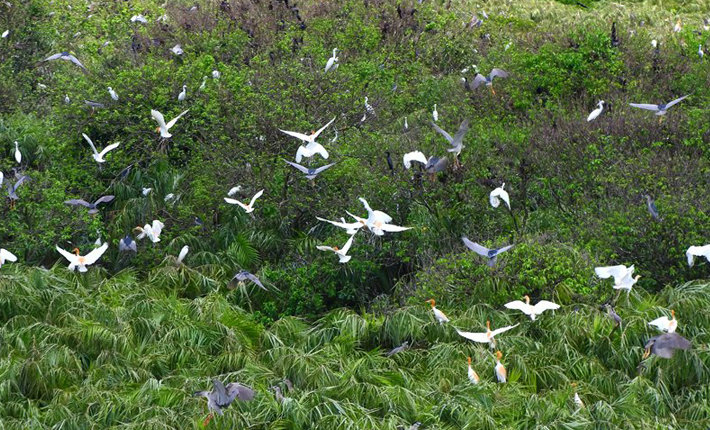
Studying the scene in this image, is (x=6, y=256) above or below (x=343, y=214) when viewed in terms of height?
above

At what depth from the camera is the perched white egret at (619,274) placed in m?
8.73

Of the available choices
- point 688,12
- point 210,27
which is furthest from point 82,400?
point 688,12

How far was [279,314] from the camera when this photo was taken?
1056 cm

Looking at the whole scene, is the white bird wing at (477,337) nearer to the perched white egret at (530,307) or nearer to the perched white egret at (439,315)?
the perched white egret at (530,307)

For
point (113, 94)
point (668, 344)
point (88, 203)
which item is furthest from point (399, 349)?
point (113, 94)

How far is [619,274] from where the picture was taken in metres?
8.80

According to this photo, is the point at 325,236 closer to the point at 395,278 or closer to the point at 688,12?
the point at 395,278

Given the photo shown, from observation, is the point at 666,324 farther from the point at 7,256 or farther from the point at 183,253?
the point at 7,256

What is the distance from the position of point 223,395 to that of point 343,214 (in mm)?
4362

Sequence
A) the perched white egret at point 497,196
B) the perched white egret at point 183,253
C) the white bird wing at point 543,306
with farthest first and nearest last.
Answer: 1. the perched white egret at point 183,253
2. the perched white egret at point 497,196
3. the white bird wing at point 543,306

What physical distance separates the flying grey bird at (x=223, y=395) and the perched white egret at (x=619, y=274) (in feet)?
9.59

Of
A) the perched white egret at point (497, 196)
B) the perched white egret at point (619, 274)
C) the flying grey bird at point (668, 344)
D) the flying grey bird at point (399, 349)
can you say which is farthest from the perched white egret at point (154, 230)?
the flying grey bird at point (668, 344)

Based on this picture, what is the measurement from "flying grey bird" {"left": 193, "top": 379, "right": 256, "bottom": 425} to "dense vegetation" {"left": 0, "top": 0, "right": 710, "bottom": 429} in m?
0.08

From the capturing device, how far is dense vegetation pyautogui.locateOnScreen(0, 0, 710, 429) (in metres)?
8.19
